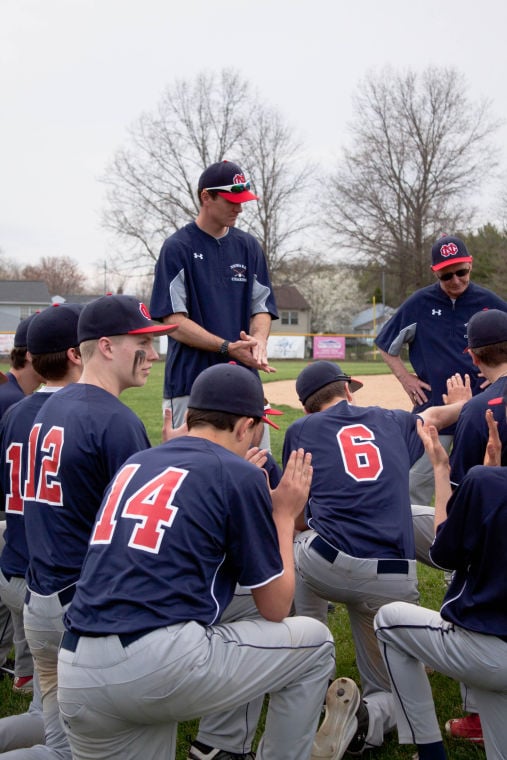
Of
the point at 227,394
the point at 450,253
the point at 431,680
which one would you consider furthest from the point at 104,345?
the point at 450,253

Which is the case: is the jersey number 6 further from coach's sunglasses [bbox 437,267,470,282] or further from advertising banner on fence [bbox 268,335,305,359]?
advertising banner on fence [bbox 268,335,305,359]

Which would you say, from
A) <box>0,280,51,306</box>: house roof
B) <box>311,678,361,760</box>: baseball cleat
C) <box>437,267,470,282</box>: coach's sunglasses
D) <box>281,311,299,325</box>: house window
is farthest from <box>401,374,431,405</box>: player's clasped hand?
<box>281,311,299,325</box>: house window

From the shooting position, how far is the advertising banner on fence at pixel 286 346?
148ft

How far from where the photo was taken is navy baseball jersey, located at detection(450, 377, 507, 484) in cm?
380

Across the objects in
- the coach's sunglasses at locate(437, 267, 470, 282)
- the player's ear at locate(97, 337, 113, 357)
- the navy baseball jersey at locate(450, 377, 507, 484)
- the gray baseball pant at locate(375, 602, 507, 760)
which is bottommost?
the gray baseball pant at locate(375, 602, 507, 760)

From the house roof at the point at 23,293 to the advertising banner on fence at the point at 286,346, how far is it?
24.3 meters

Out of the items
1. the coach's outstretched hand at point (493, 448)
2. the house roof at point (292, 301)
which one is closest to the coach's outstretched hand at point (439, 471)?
the coach's outstretched hand at point (493, 448)

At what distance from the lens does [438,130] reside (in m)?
42.9

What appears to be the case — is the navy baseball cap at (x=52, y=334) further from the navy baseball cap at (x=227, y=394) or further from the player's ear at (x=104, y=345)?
the navy baseball cap at (x=227, y=394)

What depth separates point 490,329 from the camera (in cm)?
410

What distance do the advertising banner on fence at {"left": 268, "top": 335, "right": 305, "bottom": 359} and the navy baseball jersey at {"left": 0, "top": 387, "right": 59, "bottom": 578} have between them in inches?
1616

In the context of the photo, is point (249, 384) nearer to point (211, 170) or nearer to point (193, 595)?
point (193, 595)

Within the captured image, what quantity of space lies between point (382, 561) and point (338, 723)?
0.79 meters

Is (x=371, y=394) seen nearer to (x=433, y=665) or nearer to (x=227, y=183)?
(x=227, y=183)
